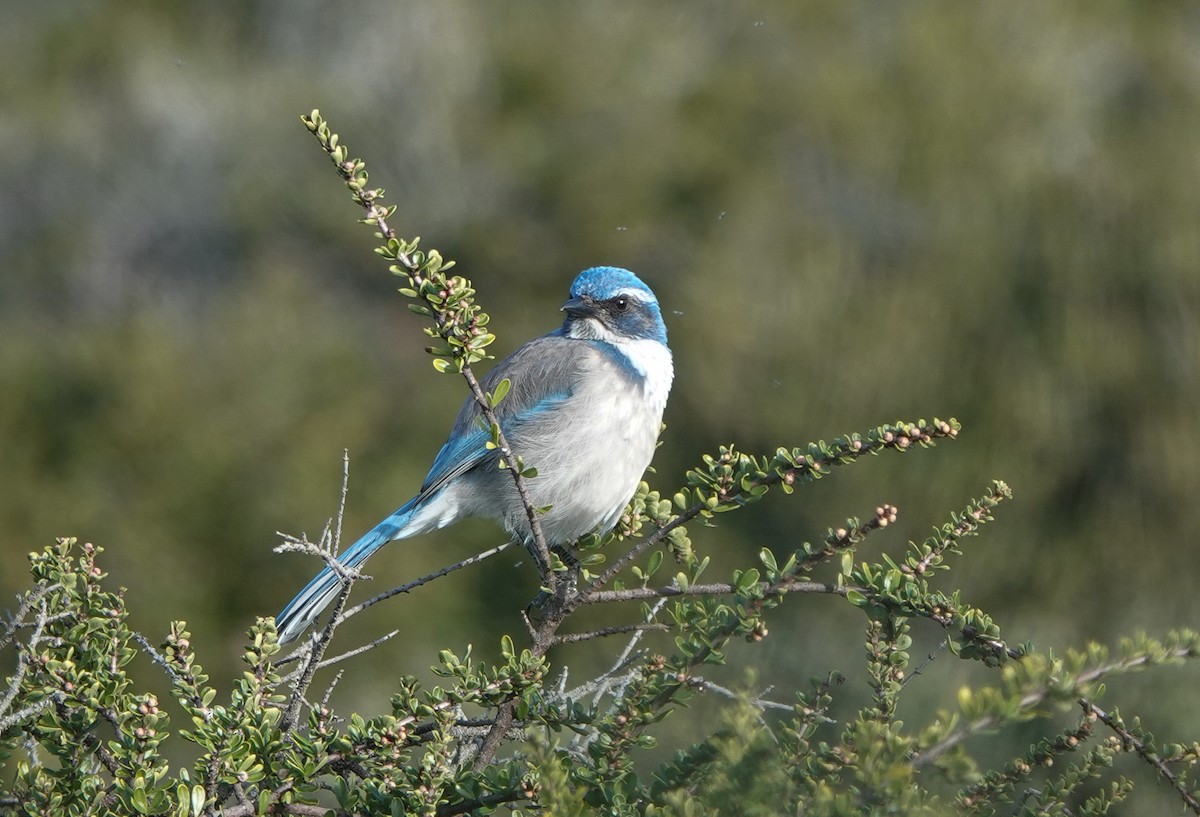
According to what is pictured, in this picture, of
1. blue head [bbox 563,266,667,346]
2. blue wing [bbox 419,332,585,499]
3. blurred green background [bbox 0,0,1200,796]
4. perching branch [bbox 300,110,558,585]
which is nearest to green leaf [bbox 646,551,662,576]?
perching branch [bbox 300,110,558,585]

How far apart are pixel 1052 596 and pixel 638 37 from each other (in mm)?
4734

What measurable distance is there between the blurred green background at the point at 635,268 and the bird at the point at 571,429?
59cm

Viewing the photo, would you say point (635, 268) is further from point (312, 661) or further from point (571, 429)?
point (312, 661)

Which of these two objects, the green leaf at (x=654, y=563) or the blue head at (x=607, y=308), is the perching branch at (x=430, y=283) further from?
the blue head at (x=607, y=308)

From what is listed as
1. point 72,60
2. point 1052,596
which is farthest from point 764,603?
point 72,60

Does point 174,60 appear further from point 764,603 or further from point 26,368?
point 764,603

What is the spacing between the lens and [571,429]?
10.9 feet

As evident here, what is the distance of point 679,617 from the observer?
62.3 inches

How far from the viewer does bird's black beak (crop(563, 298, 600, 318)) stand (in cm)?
A: 355

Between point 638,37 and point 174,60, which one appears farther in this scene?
point 174,60

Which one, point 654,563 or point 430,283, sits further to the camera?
point 654,563

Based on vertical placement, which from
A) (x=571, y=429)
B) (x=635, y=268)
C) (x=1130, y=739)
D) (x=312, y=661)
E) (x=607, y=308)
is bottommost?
(x=1130, y=739)

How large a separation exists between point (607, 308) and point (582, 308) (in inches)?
2.9

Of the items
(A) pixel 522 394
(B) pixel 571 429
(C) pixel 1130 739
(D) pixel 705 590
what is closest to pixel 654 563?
(D) pixel 705 590
